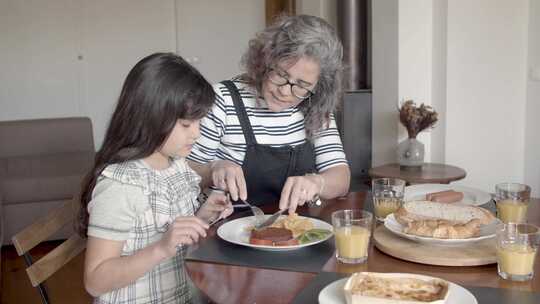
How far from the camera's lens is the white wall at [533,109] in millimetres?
3301

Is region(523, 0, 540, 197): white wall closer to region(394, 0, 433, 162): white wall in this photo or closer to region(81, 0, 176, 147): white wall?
region(394, 0, 433, 162): white wall

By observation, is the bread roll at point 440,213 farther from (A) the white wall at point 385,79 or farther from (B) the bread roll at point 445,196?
(A) the white wall at point 385,79

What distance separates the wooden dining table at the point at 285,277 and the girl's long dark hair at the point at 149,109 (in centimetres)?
31

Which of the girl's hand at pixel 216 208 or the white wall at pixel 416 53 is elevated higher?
the white wall at pixel 416 53

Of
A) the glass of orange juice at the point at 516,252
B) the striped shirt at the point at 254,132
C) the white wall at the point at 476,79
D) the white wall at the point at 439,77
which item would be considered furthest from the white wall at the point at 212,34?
the glass of orange juice at the point at 516,252

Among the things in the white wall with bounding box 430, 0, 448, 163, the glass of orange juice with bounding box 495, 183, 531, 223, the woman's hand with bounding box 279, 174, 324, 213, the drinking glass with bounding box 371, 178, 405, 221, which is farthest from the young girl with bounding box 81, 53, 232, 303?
the white wall with bounding box 430, 0, 448, 163

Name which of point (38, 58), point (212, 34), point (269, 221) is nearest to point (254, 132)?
point (269, 221)

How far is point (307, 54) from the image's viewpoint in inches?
69.7

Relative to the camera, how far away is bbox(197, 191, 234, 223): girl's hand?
5.32 ft

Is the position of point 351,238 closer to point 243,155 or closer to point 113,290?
point 113,290

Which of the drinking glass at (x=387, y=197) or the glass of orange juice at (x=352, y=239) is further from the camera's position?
the drinking glass at (x=387, y=197)

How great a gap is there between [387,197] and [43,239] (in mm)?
870

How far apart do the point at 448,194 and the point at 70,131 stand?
3599mm

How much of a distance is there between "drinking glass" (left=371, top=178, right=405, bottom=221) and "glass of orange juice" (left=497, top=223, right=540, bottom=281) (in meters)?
0.39
